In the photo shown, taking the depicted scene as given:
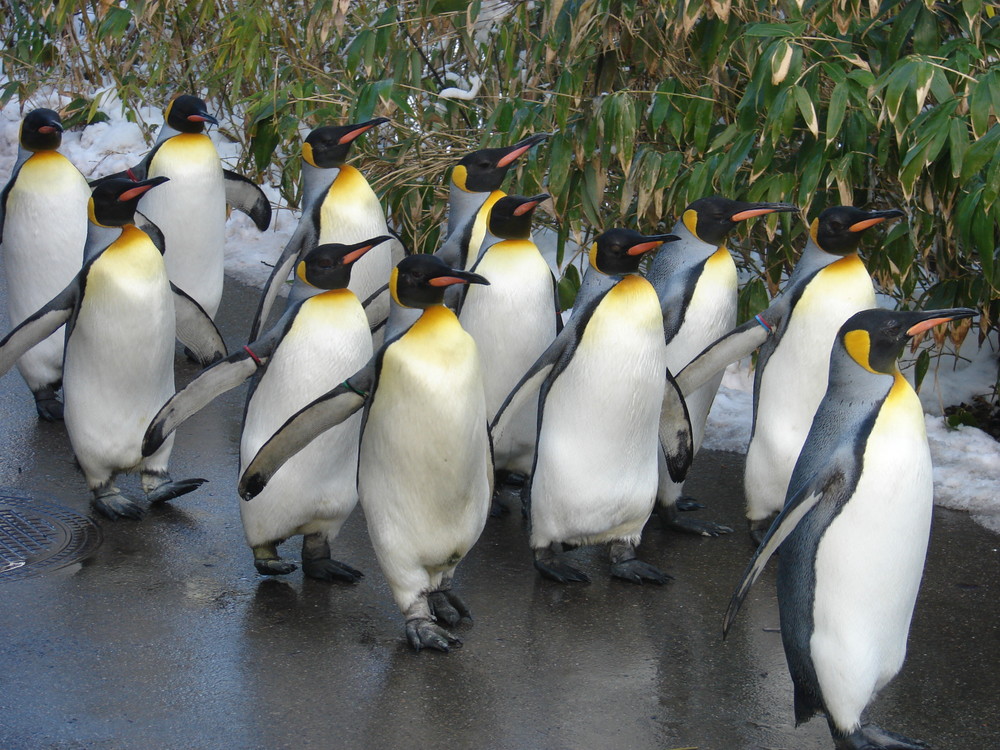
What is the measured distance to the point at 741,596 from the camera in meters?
2.62

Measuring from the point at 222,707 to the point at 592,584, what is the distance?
1.21 meters

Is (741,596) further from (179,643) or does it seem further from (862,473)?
(179,643)

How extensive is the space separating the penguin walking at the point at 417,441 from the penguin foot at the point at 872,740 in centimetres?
100

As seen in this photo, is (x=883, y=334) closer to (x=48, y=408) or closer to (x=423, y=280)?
(x=423, y=280)

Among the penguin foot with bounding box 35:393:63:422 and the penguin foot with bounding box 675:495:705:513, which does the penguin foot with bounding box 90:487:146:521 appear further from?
the penguin foot with bounding box 675:495:705:513

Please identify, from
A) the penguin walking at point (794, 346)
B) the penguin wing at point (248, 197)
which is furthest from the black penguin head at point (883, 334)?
the penguin wing at point (248, 197)

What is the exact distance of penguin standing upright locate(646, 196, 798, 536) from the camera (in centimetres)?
404

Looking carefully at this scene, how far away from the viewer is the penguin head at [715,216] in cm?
404

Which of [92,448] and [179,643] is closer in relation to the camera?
[179,643]

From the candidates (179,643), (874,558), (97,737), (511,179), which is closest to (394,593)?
(179,643)

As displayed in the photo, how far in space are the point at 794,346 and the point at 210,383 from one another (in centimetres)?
174

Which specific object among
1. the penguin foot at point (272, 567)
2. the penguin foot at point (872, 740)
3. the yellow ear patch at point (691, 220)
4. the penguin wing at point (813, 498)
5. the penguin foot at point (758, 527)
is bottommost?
the penguin foot at point (758, 527)

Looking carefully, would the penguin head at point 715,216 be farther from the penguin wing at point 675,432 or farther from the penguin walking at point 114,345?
the penguin walking at point 114,345

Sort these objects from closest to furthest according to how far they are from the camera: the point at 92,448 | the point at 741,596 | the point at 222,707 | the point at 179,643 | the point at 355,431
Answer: the point at 741,596, the point at 222,707, the point at 179,643, the point at 355,431, the point at 92,448
